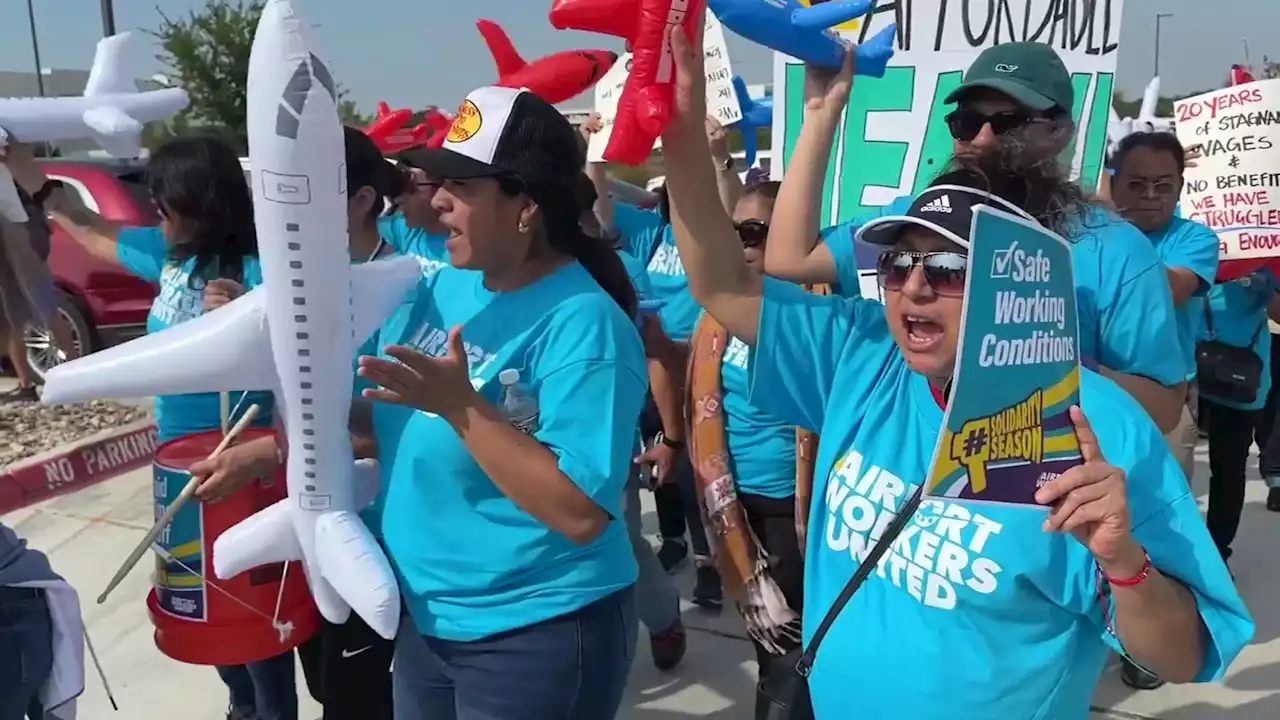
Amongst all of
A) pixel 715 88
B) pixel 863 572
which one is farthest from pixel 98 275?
pixel 863 572

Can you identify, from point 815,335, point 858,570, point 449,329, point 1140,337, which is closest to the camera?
point 858,570

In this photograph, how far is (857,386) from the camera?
154cm

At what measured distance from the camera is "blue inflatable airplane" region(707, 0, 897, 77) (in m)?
1.58

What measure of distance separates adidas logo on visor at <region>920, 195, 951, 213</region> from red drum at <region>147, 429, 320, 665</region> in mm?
1639

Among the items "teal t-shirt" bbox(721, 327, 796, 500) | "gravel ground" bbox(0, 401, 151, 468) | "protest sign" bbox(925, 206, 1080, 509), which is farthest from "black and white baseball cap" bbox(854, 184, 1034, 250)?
"gravel ground" bbox(0, 401, 151, 468)

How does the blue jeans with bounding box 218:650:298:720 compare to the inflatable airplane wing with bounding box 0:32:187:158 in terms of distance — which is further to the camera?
the inflatable airplane wing with bounding box 0:32:187:158

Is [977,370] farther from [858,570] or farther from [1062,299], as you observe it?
[858,570]

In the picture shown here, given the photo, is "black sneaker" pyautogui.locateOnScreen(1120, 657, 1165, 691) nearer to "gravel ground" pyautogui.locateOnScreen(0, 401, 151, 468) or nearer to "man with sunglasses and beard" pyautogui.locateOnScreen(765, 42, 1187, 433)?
"man with sunglasses and beard" pyautogui.locateOnScreen(765, 42, 1187, 433)

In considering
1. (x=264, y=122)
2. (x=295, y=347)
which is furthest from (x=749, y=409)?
(x=264, y=122)

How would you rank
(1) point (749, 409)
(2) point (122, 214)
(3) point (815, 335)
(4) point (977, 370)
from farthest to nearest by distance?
(2) point (122, 214) → (1) point (749, 409) → (3) point (815, 335) → (4) point (977, 370)

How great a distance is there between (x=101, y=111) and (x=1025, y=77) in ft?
8.58

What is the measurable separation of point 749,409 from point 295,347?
4.47 ft

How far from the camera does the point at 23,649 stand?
5.92 feet

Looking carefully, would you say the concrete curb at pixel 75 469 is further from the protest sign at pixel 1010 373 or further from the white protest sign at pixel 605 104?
the white protest sign at pixel 605 104
